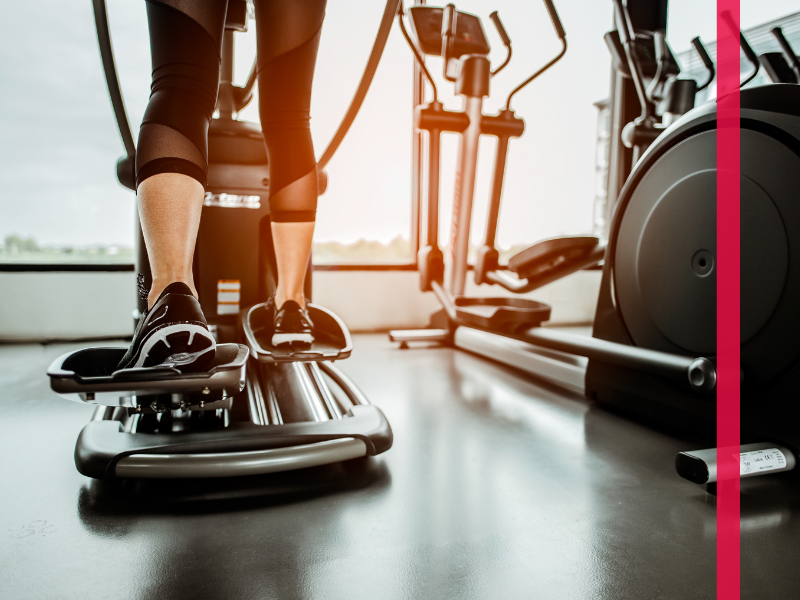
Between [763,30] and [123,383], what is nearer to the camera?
[123,383]

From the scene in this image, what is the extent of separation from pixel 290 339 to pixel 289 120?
1.60ft

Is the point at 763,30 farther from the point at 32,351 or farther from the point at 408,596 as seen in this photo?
the point at 32,351

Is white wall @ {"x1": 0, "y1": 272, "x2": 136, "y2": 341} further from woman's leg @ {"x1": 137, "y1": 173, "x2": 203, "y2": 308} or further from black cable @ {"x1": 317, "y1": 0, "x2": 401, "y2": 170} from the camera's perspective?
woman's leg @ {"x1": 137, "y1": 173, "x2": 203, "y2": 308}

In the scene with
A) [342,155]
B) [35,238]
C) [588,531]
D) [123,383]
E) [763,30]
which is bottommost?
[588,531]

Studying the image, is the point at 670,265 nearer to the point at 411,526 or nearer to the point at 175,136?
the point at 411,526

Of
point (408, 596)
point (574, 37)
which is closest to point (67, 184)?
point (408, 596)

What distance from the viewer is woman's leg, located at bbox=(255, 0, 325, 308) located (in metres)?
1.05

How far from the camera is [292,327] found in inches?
44.6

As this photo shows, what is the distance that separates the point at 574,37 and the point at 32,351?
3.49 meters

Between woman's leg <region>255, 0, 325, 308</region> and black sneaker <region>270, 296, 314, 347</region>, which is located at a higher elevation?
woman's leg <region>255, 0, 325, 308</region>

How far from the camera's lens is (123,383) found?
2.40 feet

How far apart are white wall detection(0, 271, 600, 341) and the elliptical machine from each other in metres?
1.12

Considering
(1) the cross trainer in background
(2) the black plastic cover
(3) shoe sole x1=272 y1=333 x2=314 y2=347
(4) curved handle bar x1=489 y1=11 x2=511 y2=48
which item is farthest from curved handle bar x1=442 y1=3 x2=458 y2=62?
(2) the black plastic cover

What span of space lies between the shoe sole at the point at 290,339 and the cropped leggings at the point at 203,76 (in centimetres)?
36
